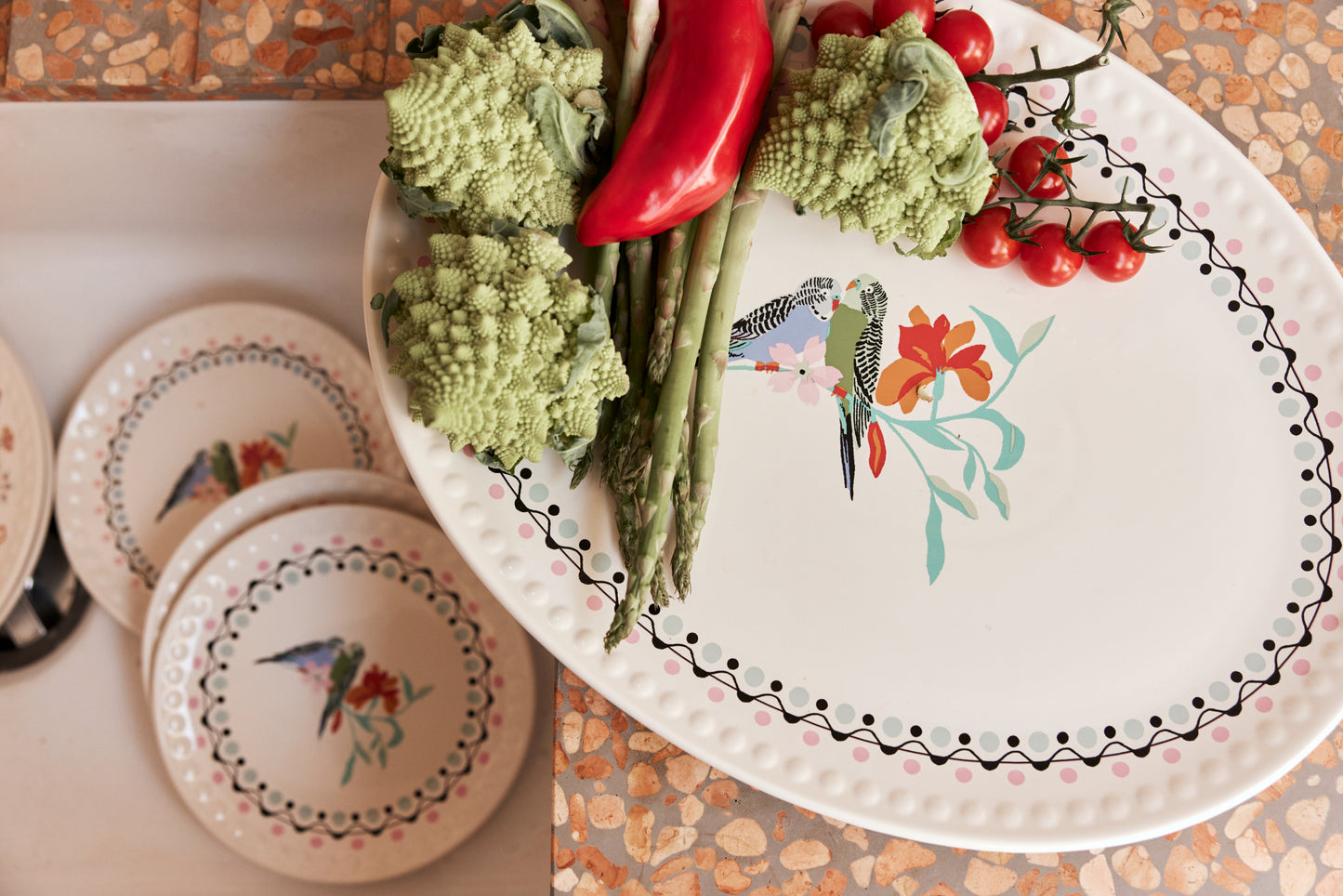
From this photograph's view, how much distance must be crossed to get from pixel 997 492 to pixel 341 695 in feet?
3.23

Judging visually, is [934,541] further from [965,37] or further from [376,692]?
[376,692]

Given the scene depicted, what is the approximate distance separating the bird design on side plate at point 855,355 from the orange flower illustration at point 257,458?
937mm

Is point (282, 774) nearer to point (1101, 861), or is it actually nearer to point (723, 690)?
point (723, 690)

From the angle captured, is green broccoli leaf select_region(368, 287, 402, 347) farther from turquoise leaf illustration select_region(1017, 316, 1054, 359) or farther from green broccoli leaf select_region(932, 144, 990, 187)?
turquoise leaf illustration select_region(1017, 316, 1054, 359)

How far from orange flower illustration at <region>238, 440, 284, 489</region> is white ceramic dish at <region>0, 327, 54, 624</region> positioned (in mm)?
275

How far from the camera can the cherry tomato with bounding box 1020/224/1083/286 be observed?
790 mm

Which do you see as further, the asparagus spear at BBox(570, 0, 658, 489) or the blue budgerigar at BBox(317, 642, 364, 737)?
the blue budgerigar at BBox(317, 642, 364, 737)

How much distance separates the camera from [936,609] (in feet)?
2.61

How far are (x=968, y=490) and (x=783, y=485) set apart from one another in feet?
0.63

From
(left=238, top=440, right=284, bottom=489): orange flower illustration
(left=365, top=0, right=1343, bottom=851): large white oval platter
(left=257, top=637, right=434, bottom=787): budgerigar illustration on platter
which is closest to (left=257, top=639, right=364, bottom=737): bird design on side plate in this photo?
(left=257, top=637, right=434, bottom=787): budgerigar illustration on platter

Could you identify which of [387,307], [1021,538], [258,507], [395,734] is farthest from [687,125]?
[395,734]

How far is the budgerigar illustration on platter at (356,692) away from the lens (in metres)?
1.19

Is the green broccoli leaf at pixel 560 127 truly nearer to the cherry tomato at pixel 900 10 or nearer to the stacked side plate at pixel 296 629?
the cherry tomato at pixel 900 10

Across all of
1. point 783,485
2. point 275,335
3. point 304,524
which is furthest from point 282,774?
point 783,485
